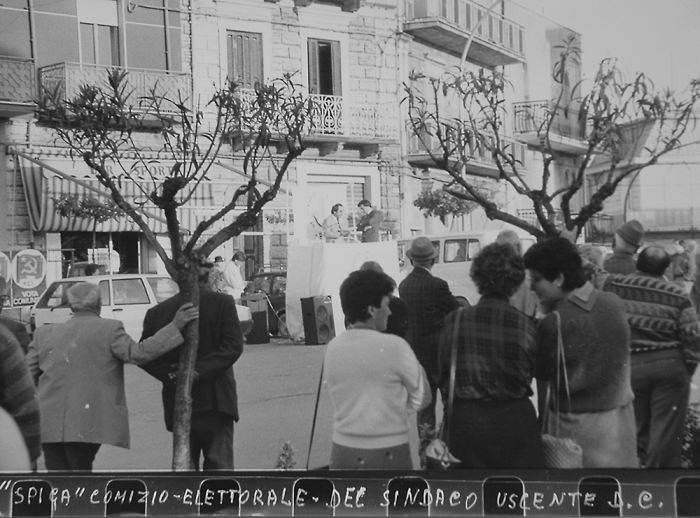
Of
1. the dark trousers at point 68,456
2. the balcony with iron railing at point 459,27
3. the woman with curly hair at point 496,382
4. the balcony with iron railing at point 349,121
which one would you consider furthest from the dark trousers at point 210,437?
the balcony with iron railing at point 459,27

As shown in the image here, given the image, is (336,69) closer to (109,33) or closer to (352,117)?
(352,117)

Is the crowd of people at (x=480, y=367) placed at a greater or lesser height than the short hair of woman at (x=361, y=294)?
lesser

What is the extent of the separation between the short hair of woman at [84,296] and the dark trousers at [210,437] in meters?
0.60

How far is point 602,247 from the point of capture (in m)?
4.05

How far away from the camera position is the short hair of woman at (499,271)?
3.67m

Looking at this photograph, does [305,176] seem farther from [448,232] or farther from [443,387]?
[443,387]

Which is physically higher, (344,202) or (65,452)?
(344,202)

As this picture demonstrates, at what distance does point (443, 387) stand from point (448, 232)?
717 mm

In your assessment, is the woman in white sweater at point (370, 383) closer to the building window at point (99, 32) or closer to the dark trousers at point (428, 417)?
the dark trousers at point (428, 417)

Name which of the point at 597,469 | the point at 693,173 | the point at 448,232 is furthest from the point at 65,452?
the point at 693,173

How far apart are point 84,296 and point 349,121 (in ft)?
4.09

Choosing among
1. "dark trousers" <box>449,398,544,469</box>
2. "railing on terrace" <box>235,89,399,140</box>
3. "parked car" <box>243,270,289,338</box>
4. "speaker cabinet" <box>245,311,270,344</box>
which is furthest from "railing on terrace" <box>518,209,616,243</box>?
"speaker cabinet" <box>245,311,270,344</box>

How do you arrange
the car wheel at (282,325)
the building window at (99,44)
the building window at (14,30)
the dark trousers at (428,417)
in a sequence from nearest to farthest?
the building window at (14,30) < the building window at (99,44) < the dark trousers at (428,417) < the car wheel at (282,325)

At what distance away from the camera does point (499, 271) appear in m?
3.68
